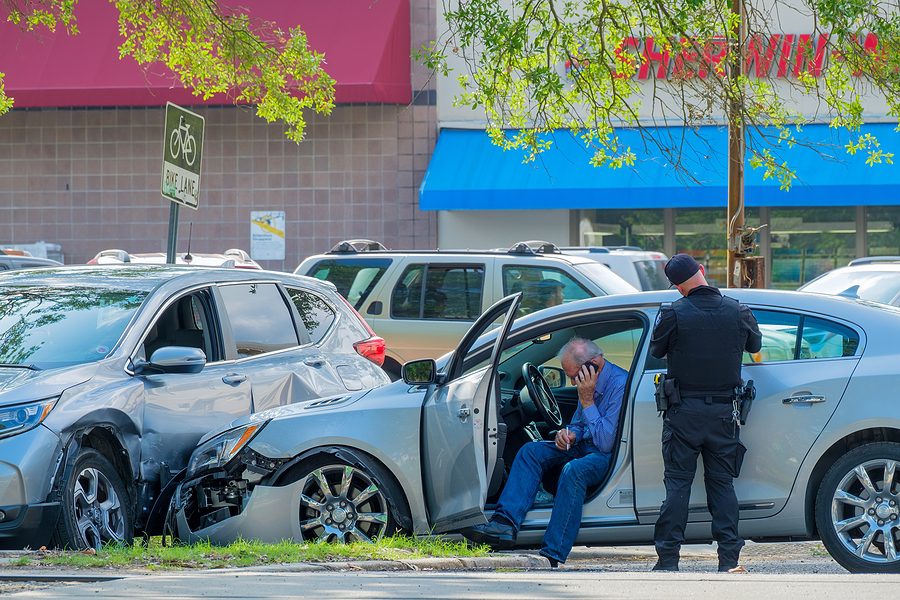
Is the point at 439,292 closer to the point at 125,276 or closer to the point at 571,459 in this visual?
the point at 125,276

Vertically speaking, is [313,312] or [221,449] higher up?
[313,312]

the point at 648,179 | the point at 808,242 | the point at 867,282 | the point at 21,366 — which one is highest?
the point at 648,179

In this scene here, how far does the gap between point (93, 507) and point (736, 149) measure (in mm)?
6913

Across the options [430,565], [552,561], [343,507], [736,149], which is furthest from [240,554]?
[736,149]

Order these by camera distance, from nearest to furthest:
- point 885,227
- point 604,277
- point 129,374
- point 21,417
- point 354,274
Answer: point 21,417 < point 129,374 < point 604,277 < point 354,274 < point 885,227

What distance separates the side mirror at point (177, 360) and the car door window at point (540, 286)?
229 inches

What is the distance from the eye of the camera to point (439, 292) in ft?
43.4

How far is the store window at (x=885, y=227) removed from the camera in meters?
21.8

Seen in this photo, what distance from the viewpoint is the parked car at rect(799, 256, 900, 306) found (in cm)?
1153

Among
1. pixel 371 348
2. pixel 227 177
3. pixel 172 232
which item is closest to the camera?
pixel 371 348

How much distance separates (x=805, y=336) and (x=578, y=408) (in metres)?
1.27

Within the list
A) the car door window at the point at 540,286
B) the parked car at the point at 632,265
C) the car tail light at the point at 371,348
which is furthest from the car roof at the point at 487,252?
the car tail light at the point at 371,348

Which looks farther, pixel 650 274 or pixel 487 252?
pixel 650 274

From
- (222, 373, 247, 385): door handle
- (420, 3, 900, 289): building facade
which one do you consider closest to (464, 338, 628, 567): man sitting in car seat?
(222, 373, 247, 385): door handle
